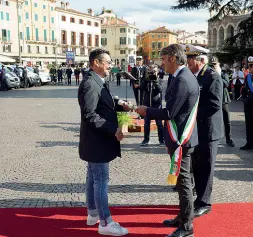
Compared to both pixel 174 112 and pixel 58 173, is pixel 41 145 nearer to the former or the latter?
pixel 58 173

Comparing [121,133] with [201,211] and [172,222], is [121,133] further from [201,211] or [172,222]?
[201,211]

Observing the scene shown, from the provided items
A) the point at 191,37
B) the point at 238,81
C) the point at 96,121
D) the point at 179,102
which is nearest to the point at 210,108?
the point at 179,102

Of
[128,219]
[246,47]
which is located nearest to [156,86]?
[128,219]

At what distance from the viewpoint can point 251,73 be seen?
7.38 metres

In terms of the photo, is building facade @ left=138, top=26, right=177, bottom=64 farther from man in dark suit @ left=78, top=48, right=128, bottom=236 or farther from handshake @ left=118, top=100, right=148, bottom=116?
man in dark suit @ left=78, top=48, right=128, bottom=236

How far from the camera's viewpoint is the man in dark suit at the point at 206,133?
13.9 ft

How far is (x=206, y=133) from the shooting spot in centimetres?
421

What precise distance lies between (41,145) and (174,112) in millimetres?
5302

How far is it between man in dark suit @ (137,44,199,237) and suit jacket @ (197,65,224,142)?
2.02 feet

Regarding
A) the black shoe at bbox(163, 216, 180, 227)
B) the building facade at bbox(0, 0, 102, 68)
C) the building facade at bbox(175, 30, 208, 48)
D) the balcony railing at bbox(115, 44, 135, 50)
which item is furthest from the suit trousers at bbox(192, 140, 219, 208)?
the building facade at bbox(175, 30, 208, 48)

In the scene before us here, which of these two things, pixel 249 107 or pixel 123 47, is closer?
pixel 249 107

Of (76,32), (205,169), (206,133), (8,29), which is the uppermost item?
(76,32)

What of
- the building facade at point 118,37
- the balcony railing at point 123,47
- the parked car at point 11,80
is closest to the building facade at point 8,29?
the building facade at point 118,37

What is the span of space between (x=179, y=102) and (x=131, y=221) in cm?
164
